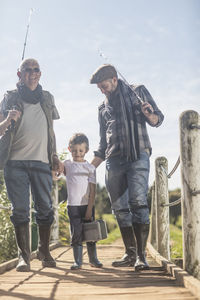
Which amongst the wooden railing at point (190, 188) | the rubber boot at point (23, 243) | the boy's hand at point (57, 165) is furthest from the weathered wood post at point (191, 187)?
the rubber boot at point (23, 243)

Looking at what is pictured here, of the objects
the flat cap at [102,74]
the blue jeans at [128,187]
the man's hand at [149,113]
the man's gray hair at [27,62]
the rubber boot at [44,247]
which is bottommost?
the rubber boot at [44,247]

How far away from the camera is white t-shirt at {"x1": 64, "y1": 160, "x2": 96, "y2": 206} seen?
3529mm

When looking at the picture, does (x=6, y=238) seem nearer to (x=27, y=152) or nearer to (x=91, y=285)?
(x=27, y=152)

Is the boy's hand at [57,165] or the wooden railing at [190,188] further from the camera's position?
the boy's hand at [57,165]

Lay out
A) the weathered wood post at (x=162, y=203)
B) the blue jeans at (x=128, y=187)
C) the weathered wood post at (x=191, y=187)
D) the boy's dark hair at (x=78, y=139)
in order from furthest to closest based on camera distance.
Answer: the weathered wood post at (x=162, y=203) < the boy's dark hair at (x=78, y=139) < the blue jeans at (x=128, y=187) < the weathered wood post at (x=191, y=187)

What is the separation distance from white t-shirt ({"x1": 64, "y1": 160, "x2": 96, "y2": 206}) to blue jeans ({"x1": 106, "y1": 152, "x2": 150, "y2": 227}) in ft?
0.57

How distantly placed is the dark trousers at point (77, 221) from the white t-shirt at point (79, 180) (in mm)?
48

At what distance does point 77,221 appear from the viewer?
3490mm

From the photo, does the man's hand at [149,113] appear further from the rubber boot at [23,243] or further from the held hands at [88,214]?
the rubber boot at [23,243]

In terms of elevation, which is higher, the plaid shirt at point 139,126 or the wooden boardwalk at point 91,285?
the plaid shirt at point 139,126

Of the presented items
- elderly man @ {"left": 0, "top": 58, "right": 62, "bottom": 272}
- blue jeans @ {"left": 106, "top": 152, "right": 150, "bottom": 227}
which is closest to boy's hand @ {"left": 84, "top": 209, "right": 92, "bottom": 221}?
blue jeans @ {"left": 106, "top": 152, "right": 150, "bottom": 227}

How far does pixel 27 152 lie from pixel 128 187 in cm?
93

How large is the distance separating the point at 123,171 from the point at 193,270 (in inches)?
45.2

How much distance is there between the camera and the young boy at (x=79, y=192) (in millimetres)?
3477
